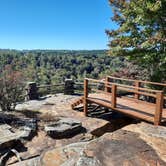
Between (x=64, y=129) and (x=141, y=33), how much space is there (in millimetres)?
3893

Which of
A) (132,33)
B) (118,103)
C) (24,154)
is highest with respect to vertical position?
(132,33)

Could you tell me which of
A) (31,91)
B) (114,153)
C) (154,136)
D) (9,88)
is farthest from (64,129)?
(31,91)

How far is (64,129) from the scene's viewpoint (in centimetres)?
671

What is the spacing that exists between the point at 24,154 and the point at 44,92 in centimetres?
906

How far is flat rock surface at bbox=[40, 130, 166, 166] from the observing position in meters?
2.68

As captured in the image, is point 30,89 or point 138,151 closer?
point 138,151

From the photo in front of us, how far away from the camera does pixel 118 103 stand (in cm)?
781

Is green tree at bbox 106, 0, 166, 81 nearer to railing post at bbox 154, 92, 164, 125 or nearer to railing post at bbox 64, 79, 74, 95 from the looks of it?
railing post at bbox 154, 92, 164, 125

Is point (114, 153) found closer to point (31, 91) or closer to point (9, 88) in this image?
point (9, 88)

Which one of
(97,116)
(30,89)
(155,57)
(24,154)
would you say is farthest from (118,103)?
(30,89)

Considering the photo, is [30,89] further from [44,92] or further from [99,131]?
[99,131]

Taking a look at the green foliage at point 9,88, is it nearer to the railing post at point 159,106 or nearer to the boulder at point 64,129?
the boulder at point 64,129

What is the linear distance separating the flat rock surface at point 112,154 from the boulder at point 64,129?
10.3 feet

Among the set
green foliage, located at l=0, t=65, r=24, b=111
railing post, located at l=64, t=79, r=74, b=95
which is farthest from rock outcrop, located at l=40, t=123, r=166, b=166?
railing post, located at l=64, t=79, r=74, b=95
